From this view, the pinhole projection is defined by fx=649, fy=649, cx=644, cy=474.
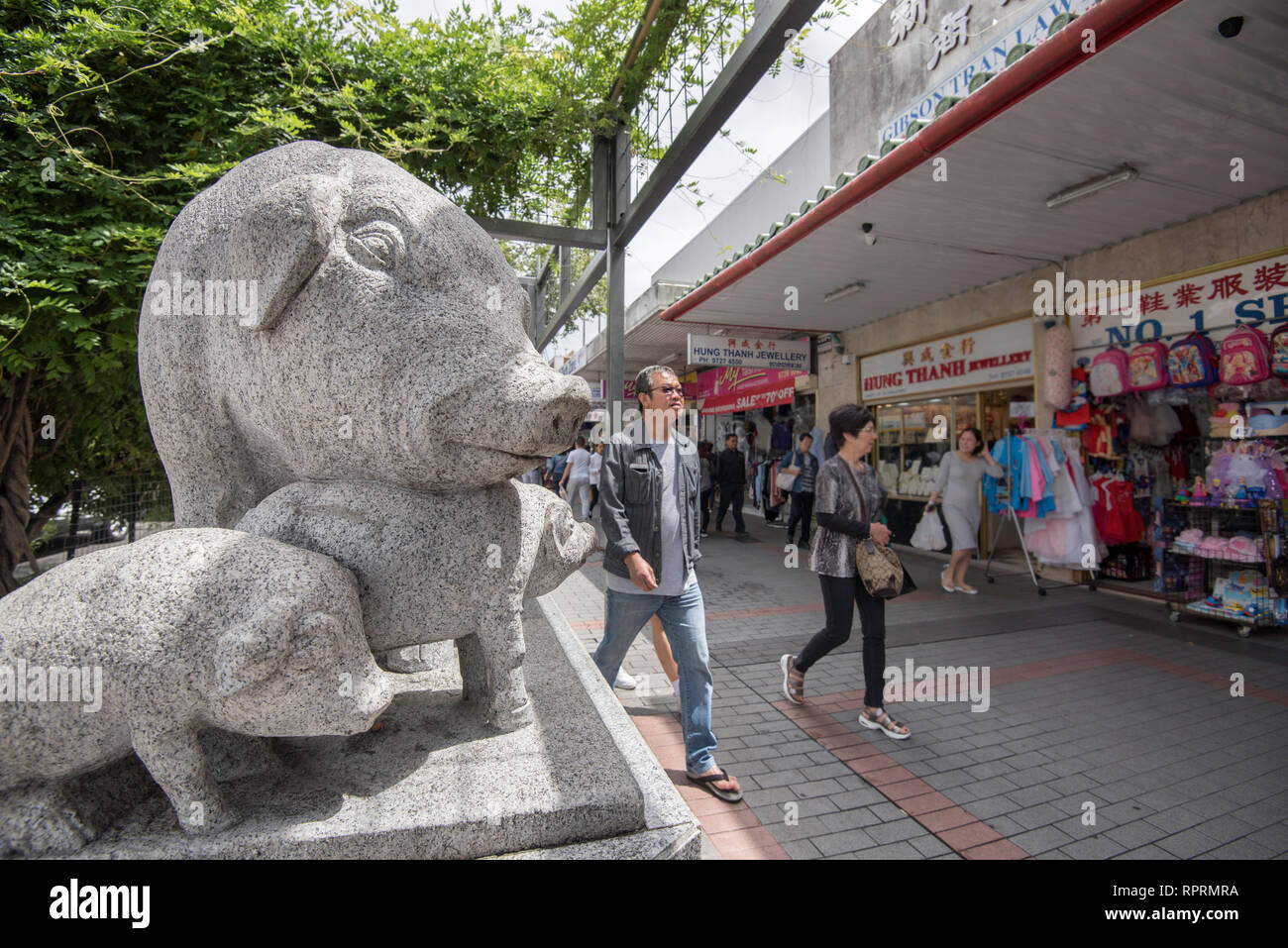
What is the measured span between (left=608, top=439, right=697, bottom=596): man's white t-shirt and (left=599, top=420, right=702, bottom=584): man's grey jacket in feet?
0.07

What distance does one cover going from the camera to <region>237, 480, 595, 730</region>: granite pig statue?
1743mm

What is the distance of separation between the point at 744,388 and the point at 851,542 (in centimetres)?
843

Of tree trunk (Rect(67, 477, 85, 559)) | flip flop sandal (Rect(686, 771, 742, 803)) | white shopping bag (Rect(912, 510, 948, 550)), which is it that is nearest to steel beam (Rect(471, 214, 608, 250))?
flip flop sandal (Rect(686, 771, 742, 803))

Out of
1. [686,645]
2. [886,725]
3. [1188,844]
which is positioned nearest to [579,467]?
[886,725]

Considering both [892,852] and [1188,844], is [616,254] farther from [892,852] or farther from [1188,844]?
[1188,844]

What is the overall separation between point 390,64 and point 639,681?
415 cm

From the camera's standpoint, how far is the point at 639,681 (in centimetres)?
444

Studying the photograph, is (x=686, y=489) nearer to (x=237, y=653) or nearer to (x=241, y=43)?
(x=237, y=653)

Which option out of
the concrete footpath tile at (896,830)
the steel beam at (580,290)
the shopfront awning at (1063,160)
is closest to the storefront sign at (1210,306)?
the shopfront awning at (1063,160)

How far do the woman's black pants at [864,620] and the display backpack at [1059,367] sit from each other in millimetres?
4675

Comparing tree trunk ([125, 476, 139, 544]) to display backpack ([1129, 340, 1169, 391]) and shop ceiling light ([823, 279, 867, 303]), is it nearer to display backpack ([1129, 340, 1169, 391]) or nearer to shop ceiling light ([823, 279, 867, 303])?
shop ceiling light ([823, 279, 867, 303])

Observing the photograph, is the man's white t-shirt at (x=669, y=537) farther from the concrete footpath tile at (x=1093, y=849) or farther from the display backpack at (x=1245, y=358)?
the display backpack at (x=1245, y=358)
